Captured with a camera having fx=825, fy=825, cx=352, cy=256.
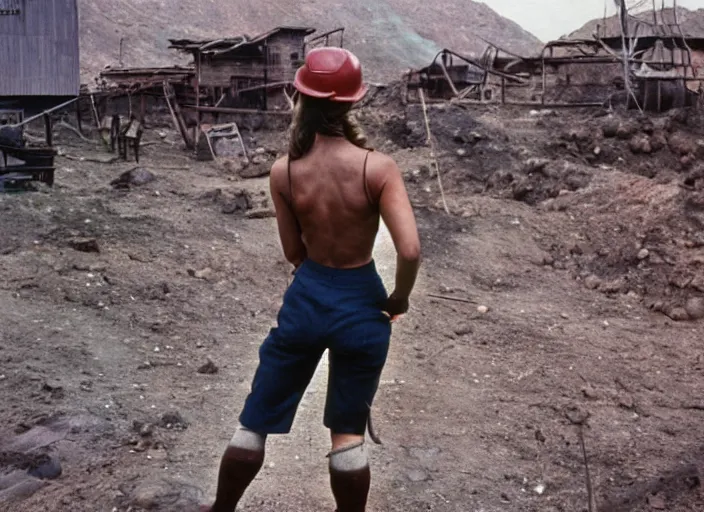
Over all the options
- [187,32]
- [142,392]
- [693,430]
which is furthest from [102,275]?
[187,32]

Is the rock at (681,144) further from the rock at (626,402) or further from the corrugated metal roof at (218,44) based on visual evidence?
the corrugated metal roof at (218,44)

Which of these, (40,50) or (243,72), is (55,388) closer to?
(40,50)

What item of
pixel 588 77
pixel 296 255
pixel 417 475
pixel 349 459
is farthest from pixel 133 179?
pixel 588 77

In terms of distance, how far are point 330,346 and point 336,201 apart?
0.55 meters

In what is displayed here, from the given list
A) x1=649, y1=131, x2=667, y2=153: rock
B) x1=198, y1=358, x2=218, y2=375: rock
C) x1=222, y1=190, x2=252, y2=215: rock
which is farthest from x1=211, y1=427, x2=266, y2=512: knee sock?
x1=649, y1=131, x2=667, y2=153: rock

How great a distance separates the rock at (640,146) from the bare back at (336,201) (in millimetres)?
10732

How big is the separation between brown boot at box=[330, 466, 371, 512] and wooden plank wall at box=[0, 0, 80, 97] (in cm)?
1502

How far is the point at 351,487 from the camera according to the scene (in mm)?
3066

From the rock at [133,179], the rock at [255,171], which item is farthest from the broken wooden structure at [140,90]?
the rock at [133,179]

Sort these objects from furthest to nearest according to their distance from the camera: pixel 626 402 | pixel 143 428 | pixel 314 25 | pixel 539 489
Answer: pixel 314 25, pixel 626 402, pixel 143 428, pixel 539 489

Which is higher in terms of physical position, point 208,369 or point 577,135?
point 577,135

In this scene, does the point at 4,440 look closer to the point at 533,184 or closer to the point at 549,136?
the point at 533,184

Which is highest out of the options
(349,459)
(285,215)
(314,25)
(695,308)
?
(314,25)

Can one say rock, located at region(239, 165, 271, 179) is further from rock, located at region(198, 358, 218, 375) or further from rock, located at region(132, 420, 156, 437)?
rock, located at region(132, 420, 156, 437)
